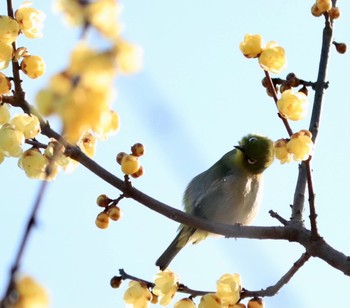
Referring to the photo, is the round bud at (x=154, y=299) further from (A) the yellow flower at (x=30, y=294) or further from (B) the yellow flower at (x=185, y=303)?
(A) the yellow flower at (x=30, y=294)

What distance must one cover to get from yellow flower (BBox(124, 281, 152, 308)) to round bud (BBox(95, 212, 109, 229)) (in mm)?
338

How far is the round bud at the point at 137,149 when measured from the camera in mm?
2920

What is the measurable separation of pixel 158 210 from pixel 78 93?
208 centimetres

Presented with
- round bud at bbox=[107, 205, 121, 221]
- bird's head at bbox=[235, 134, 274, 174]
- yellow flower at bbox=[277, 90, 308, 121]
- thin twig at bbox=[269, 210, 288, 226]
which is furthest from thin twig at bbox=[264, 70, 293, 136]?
bird's head at bbox=[235, 134, 274, 174]

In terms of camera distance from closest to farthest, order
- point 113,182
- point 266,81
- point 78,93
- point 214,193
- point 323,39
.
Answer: point 78,93 < point 113,182 < point 266,81 < point 323,39 < point 214,193

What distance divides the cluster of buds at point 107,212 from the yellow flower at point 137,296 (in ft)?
1.12

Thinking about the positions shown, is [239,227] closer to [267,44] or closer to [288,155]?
[288,155]

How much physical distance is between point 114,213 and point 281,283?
0.90 metres

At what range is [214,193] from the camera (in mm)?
6934

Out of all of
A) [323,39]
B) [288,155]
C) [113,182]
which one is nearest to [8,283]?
[113,182]

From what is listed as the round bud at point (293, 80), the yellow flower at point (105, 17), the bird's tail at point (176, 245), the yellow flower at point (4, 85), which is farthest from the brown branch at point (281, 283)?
the bird's tail at point (176, 245)

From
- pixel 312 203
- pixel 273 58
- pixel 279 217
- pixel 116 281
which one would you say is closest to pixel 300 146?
pixel 312 203

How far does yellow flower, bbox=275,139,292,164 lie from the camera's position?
9.64 feet

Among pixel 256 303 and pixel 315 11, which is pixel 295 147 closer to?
pixel 256 303
